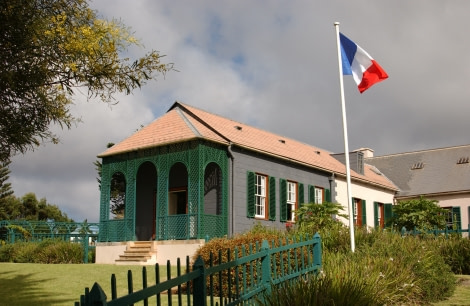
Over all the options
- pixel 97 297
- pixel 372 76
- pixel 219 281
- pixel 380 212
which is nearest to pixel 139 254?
pixel 372 76

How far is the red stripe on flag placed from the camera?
12.1m

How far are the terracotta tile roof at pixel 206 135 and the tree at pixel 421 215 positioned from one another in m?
3.72

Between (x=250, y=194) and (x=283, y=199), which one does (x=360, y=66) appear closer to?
(x=250, y=194)

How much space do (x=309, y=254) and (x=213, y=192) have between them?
434 inches

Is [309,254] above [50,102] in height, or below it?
below

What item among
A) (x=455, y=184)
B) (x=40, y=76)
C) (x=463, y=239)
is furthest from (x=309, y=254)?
(x=455, y=184)

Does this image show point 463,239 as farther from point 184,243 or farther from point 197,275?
point 197,275

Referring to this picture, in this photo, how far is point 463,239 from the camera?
594 inches

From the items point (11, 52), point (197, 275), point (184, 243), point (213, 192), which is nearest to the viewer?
point (197, 275)

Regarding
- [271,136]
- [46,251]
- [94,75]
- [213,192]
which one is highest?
[271,136]

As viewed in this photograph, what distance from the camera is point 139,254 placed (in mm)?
18953

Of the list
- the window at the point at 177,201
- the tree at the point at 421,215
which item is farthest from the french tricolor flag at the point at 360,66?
the tree at the point at 421,215

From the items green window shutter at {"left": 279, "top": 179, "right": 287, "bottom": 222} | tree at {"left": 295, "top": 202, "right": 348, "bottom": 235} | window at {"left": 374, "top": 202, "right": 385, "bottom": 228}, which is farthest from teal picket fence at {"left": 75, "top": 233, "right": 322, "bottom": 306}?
window at {"left": 374, "top": 202, "right": 385, "bottom": 228}

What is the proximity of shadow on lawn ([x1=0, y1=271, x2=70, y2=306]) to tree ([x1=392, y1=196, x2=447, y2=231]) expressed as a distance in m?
15.2
